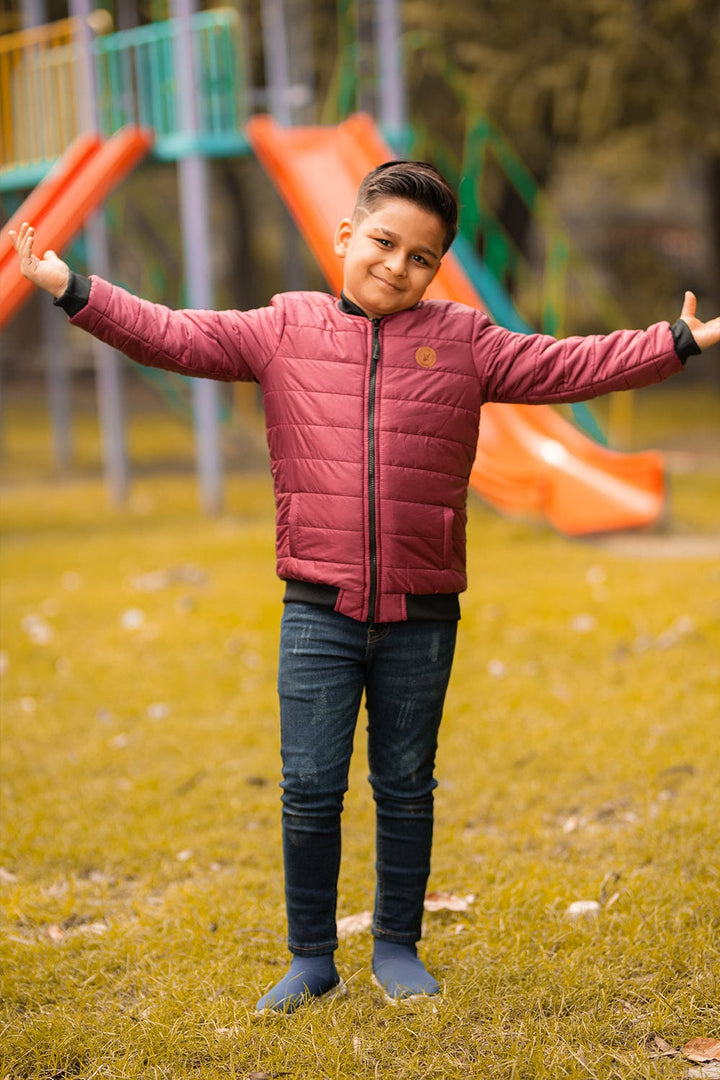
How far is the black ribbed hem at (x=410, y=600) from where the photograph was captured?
2.70 metres

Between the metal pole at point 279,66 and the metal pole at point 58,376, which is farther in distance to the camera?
the metal pole at point 58,376

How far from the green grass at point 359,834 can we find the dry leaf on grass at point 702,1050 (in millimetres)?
27

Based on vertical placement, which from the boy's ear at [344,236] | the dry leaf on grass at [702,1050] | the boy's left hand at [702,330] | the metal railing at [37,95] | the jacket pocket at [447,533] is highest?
the metal railing at [37,95]

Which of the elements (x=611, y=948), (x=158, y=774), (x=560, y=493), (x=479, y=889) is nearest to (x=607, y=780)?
(x=479, y=889)

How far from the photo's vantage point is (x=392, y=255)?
2670mm

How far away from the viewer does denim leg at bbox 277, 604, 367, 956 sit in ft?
8.89

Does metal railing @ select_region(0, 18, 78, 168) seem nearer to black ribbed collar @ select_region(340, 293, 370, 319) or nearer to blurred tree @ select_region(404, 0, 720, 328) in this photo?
blurred tree @ select_region(404, 0, 720, 328)

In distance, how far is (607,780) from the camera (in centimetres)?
414

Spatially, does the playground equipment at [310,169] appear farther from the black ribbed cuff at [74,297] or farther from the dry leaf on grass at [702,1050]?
the black ribbed cuff at [74,297]

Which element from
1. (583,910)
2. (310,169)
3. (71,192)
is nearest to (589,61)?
(310,169)

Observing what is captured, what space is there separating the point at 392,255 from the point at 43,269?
0.71 metres

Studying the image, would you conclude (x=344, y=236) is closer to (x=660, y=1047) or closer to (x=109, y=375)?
(x=660, y=1047)

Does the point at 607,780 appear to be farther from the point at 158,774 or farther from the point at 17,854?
the point at 17,854

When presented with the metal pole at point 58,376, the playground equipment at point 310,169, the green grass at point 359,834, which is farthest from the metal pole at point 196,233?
the metal pole at point 58,376
